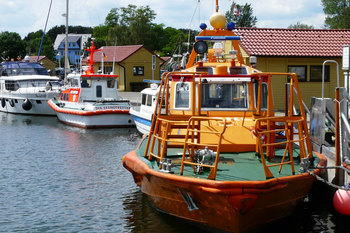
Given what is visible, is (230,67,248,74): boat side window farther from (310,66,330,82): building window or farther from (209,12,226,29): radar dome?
(310,66,330,82): building window

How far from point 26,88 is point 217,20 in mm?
20895

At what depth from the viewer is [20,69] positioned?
112 ft

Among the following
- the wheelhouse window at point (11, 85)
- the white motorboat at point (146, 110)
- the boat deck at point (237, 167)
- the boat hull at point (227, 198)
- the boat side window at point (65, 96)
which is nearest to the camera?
the boat hull at point (227, 198)

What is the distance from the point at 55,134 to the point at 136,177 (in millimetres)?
12402

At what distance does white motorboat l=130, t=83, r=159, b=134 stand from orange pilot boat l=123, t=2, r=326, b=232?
27.1 ft

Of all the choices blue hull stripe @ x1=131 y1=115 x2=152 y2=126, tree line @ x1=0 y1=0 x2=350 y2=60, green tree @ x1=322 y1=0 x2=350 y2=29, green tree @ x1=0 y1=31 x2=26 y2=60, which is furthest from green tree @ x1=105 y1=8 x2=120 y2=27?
blue hull stripe @ x1=131 y1=115 x2=152 y2=126

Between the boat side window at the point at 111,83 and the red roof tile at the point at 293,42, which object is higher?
the red roof tile at the point at 293,42

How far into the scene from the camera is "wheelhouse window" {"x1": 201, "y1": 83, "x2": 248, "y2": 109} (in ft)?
35.8

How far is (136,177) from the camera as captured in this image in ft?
34.6

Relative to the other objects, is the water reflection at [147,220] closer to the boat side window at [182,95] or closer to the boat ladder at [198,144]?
the boat ladder at [198,144]

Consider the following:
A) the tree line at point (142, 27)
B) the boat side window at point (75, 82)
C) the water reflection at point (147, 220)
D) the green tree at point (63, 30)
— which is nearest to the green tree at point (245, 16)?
the tree line at point (142, 27)

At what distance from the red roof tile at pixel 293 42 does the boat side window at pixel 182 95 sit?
12731mm

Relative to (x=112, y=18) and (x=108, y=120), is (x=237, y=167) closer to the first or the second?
(x=108, y=120)

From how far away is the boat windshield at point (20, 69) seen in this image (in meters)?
34.0
